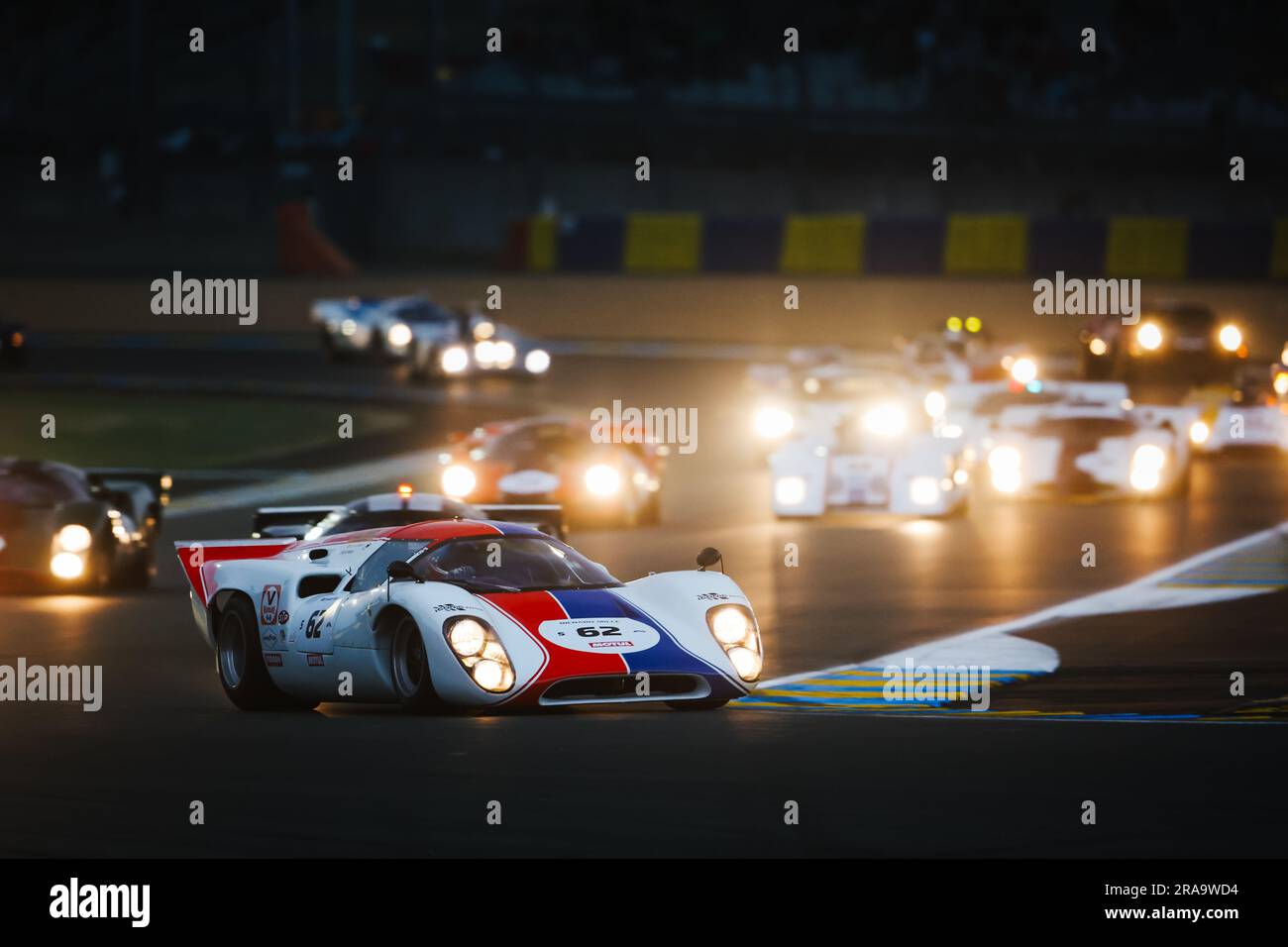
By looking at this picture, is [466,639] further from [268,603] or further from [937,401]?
[937,401]

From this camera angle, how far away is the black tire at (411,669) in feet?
41.2

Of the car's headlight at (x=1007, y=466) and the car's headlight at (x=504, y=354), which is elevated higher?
the car's headlight at (x=504, y=354)

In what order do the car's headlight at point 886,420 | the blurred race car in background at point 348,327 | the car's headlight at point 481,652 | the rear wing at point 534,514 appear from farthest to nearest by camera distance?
the blurred race car in background at point 348,327 < the car's headlight at point 886,420 < the rear wing at point 534,514 < the car's headlight at point 481,652

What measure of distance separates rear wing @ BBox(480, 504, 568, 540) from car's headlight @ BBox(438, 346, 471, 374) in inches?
1024

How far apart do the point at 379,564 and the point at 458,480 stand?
12376 millimetres

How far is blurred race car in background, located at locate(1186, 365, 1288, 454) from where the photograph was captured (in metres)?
32.7

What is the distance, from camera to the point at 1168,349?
40625 millimetres

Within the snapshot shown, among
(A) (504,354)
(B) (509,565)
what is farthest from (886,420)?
(A) (504,354)

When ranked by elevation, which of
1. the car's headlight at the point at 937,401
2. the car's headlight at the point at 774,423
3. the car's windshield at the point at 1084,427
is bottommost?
the car's windshield at the point at 1084,427

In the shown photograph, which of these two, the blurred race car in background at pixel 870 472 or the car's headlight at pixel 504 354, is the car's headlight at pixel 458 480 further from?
the car's headlight at pixel 504 354

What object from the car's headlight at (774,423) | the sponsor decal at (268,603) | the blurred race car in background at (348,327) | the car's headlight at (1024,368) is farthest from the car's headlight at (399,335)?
the sponsor decal at (268,603)

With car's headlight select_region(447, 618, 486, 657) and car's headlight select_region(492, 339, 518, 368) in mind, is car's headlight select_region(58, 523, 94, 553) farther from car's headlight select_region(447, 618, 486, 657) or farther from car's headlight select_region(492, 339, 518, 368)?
car's headlight select_region(492, 339, 518, 368)

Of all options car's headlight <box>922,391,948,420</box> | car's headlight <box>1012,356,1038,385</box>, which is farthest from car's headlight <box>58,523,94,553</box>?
car's headlight <box>1012,356,1038,385</box>
